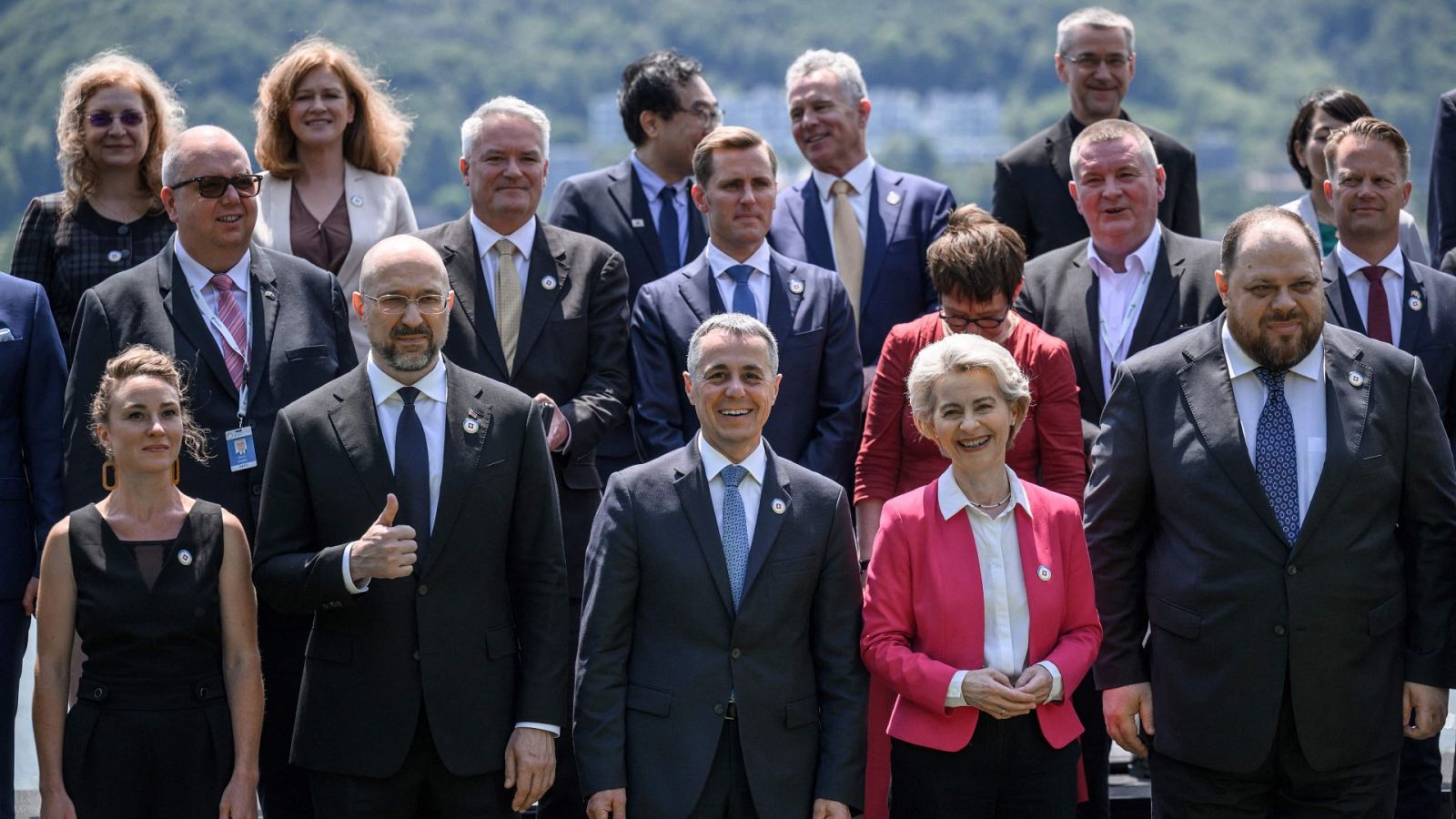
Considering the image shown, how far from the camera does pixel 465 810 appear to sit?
3.83 m

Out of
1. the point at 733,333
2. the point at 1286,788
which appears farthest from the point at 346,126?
Result: the point at 1286,788

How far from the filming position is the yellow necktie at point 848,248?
5555 mm

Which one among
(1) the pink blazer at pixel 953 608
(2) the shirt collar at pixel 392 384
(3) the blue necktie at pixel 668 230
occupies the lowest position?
(1) the pink blazer at pixel 953 608

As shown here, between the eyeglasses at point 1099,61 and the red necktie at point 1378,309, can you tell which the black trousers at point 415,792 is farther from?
the eyeglasses at point 1099,61

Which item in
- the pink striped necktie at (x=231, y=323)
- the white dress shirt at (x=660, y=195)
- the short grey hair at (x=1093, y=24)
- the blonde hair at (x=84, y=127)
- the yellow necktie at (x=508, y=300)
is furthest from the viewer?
the short grey hair at (x=1093, y=24)

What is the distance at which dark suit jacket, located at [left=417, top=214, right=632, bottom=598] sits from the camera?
15.7 ft

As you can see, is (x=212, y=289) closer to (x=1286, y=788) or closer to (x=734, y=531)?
(x=734, y=531)

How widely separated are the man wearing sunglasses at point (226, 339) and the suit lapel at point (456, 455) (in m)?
0.69

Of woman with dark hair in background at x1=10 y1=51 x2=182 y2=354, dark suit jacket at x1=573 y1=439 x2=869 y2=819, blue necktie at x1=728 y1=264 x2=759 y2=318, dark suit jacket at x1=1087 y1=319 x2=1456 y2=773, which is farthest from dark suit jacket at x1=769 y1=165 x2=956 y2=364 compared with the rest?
woman with dark hair in background at x1=10 y1=51 x2=182 y2=354

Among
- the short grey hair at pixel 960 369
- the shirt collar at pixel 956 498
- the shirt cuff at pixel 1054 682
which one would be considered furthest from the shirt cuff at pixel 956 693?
the short grey hair at pixel 960 369

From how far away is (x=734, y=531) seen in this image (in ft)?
12.8

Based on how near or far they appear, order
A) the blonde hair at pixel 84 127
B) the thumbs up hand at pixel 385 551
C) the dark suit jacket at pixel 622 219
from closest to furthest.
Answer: the thumbs up hand at pixel 385 551 < the blonde hair at pixel 84 127 < the dark suit jacket at pixel 622 219

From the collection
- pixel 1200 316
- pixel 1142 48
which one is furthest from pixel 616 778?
pixel 1142 48

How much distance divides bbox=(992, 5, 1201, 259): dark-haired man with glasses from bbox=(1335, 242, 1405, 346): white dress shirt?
0.93m
